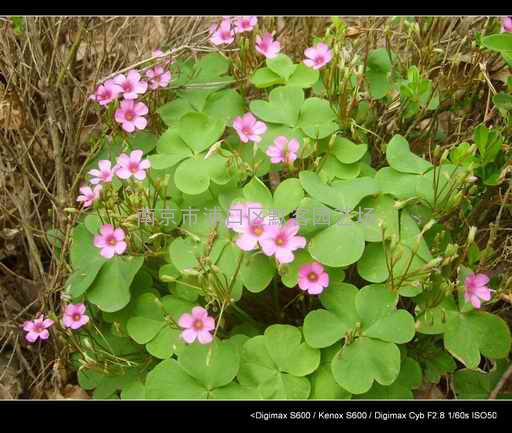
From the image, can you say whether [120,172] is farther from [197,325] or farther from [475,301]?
[475,301]

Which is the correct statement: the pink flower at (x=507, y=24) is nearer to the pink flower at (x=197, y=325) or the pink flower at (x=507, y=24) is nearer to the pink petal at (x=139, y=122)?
the pink petal at (x=139, y=122)

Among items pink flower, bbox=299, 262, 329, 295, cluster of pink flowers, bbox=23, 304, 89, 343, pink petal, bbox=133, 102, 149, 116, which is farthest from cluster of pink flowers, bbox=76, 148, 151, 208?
pink flower, bbox=299, 262, 329, 295

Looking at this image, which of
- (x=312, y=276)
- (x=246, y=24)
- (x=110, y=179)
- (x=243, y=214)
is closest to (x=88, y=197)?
(x=110, y=179)

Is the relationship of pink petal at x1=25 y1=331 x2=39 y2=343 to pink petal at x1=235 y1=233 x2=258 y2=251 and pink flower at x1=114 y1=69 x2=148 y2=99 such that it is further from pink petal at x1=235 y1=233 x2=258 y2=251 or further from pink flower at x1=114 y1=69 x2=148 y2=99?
pink flower at x1=114 y1=69 x2=148 y2=99

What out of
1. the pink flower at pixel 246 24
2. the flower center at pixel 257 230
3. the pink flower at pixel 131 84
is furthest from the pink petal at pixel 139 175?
the pink flower at pixel 246 24

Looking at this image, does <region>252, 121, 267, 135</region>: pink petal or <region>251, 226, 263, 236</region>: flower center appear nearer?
<region>251, 226, 263, 236</region>: flower center

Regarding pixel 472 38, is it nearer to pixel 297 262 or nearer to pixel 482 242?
pixel 482 242
